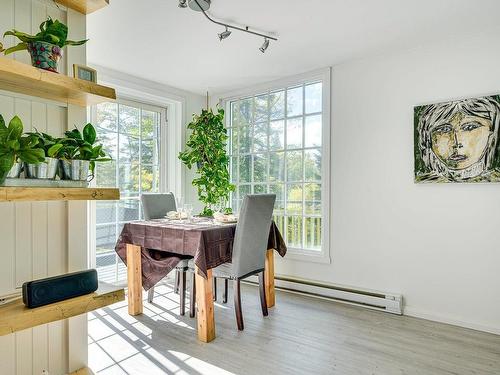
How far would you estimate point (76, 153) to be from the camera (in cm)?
153

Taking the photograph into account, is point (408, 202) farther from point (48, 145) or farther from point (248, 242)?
point (48, 145)

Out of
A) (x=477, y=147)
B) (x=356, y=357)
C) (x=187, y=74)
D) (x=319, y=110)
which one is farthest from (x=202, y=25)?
(x=356, y=357)

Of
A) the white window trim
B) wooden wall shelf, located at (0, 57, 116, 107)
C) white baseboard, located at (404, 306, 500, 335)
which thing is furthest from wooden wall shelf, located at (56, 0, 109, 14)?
white baseboard, located at (404, 306, 500, 335)

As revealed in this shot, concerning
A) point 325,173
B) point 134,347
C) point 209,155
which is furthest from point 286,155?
point 134,347

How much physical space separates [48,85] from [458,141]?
2950mm

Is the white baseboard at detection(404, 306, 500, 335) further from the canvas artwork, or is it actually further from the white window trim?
the canvas artwork

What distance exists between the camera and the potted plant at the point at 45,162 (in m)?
1.37

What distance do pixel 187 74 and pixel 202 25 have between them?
119 cm

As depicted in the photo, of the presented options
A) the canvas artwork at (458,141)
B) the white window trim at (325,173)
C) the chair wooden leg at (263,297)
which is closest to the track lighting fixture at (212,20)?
the white window trim at (325,173)

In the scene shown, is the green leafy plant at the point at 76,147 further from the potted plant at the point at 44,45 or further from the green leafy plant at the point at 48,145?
the potted plant at the point at 44,45

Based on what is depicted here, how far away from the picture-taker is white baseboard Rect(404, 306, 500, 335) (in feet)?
8.70

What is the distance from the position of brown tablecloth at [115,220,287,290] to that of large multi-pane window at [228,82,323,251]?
0.62 metres

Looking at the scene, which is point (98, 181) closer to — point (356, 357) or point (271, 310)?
point (271, 310)

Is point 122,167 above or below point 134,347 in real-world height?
above
